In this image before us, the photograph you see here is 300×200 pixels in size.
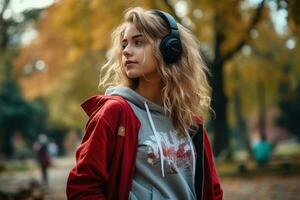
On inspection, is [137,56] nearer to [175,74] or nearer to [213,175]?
[175,74]

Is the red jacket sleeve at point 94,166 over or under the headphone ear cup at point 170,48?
under

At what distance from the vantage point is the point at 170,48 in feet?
8.54

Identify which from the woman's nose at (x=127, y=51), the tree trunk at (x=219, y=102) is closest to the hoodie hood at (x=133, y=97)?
the woman's nose at (x=127, y=51)

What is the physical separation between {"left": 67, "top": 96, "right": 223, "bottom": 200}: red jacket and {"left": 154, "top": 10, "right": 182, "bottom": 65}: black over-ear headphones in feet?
1.13

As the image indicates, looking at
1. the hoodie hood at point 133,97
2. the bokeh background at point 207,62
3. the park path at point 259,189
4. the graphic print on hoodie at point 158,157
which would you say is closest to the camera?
the graphic print on hoodie at point 158,157

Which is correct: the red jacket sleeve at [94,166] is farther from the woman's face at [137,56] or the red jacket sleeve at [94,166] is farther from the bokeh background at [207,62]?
the bokeh background at [207,62]

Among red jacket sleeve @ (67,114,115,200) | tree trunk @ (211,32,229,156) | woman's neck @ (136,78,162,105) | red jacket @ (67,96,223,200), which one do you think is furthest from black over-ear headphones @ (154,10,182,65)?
tree trunk @ (211,32,229,156)

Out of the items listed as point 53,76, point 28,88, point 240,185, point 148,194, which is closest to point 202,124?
point 148,194

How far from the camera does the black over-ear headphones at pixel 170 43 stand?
2.60m

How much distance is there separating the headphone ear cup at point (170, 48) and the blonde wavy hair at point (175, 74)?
2 cm

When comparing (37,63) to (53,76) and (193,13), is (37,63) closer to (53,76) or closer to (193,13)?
(53,76)

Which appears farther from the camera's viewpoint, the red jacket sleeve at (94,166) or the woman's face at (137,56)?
the woman's face at (137,56)

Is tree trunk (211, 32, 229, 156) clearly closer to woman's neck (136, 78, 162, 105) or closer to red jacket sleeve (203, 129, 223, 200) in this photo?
red jacket sleeve (203, 129, 223, 200)

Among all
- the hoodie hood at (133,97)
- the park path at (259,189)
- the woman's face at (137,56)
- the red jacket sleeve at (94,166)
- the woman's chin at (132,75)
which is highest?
the woman's face at (137,56)
